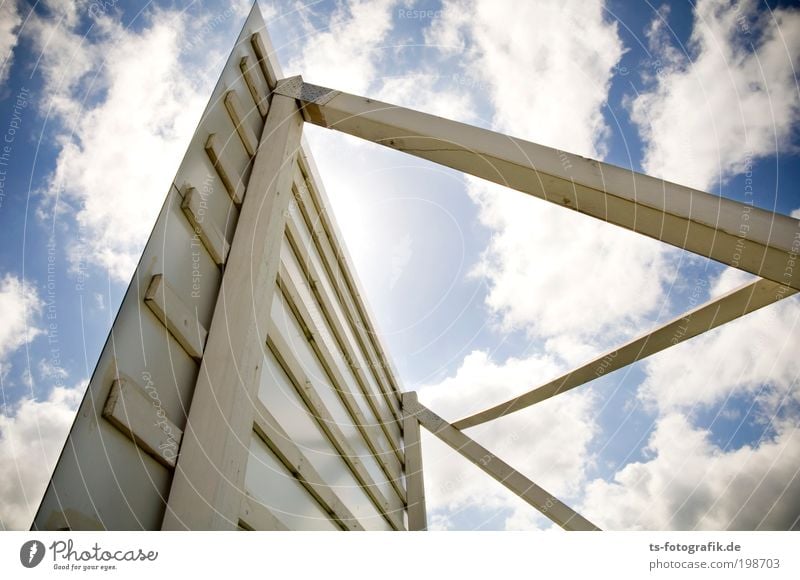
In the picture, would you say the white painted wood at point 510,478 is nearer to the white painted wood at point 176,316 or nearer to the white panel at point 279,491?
the white panel at point 279,491

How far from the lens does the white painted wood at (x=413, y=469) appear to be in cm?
480

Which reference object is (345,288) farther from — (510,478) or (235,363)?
(235,363)

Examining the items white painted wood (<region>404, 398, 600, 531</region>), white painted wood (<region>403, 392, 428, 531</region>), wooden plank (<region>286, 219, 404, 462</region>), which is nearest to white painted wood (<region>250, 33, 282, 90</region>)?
wooden plank (<region>286, 219, 404, 462</region>)

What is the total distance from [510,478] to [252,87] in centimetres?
405

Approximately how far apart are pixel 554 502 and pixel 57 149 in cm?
460

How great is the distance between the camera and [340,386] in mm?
3801

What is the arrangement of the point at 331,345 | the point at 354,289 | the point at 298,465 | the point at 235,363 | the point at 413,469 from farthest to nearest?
the point at 413,469 → the point at 354,289 → the point at 331,345 → the point at 298,465 → the point at 235,363

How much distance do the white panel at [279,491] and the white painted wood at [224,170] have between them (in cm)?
114

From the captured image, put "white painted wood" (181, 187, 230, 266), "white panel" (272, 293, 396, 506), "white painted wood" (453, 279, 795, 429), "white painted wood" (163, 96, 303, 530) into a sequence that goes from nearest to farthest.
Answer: "white painted wood" (163, 96, 303, 530) < "white painted wood" (181, 187, 230, 266) < "white painted wood" (453, 279, 795, 429) < "white panel" (272, 293, 396, 506)

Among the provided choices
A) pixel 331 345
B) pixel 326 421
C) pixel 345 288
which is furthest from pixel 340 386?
pixel 345 288

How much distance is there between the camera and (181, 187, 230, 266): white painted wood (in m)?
1.85

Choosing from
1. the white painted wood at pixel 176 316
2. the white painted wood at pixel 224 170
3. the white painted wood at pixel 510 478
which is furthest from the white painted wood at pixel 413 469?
the white painted wood at pixel 224 170

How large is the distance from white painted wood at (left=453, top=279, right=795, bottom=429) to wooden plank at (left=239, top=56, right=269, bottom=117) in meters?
2.74
